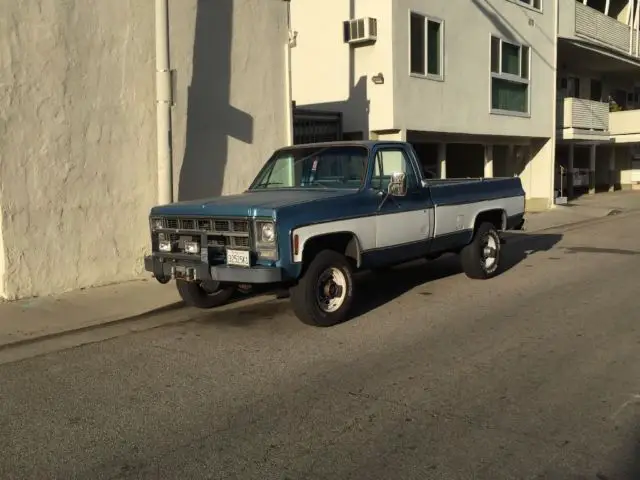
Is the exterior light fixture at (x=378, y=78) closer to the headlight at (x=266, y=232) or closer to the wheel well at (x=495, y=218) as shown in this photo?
the wheel well at (x=495, y=218)

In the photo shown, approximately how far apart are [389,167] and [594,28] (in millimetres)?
18631

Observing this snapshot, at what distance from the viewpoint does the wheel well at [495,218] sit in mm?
9461

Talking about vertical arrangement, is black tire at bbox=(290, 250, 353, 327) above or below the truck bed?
below

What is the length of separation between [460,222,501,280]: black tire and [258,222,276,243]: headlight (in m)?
3.88

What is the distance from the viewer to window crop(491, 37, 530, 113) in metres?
18.0

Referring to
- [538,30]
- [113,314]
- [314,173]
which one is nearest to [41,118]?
[113,314]

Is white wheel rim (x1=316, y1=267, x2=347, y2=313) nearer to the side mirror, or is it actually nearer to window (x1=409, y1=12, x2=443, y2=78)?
the side mirror

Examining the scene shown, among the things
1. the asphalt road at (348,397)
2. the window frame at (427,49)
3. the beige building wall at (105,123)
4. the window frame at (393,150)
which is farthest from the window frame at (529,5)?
the asphalt road at (348,397)

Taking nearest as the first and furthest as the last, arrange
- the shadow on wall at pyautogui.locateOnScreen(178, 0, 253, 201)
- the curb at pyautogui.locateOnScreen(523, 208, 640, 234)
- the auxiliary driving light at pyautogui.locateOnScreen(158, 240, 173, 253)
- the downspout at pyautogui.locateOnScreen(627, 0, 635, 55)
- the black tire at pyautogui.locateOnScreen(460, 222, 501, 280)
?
the auxiliary driving light at pyautogui.locateOnScreen(158, 240, 173, 253), the black tire at pyautogui.locateOnScreen(460, 222, 501, 280), the shadow on wall at pyautogui.locateOnScreen(178, 0, 253, 201), the curb at pyautogui.locateOnScreen(523, 208, 640, 234), the downspout at pyautogui.locateOnScreen(627, 0, 635, 55)

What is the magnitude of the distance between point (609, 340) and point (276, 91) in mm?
7025

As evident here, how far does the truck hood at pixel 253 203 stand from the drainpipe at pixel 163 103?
2018mm

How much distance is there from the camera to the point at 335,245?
717 centimetres

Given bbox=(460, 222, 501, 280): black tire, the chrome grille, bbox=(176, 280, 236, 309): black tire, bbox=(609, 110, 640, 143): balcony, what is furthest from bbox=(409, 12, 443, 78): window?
bbox=(609, 110, 640, 143): balcony

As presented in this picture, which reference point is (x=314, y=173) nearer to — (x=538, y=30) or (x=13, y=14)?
(x=13, y=14)
